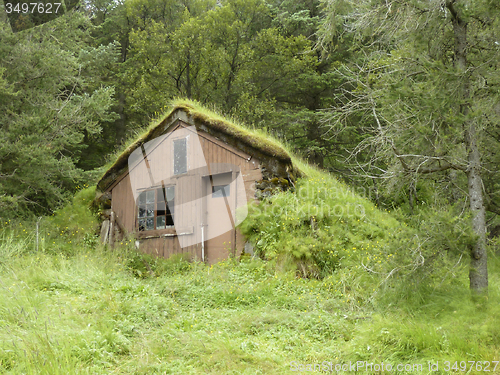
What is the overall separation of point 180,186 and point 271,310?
544 centimetres

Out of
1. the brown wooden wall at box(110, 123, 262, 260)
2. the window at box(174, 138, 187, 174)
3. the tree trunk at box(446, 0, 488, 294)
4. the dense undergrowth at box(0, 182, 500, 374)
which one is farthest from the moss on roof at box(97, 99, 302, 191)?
the tree trunk at box(446, 0, 488, 294)

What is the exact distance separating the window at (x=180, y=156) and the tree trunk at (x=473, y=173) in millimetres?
7317

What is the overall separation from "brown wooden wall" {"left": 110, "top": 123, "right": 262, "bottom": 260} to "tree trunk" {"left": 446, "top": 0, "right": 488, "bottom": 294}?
5.45 meters

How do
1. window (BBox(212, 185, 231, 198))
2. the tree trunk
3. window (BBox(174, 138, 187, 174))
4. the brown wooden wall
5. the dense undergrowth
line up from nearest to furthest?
the dense undergrowth → the tree trunk → the brown wooden wall → window (BBox(212, 185, 231, 198)) → window (BBox(174, 138, 187, 174))

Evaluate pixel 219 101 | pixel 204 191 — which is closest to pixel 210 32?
pixel 219 101

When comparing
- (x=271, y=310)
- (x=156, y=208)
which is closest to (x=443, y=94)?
(x=271, y=310)

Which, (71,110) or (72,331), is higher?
(71,110)

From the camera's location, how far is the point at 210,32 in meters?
18.7

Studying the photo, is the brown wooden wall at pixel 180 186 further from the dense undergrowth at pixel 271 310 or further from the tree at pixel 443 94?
the tree at pixel 443 94

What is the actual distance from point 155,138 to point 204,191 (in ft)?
7.73

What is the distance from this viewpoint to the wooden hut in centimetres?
991

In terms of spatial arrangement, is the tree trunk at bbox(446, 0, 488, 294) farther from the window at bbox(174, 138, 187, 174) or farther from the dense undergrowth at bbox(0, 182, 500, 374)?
the window at bbox(174, 138, 187, 174)

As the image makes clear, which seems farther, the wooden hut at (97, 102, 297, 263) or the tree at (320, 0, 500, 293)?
the wooden hut at (97, 102, 297, 263)

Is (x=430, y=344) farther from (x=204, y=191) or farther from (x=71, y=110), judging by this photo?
(x=71, y=110)
